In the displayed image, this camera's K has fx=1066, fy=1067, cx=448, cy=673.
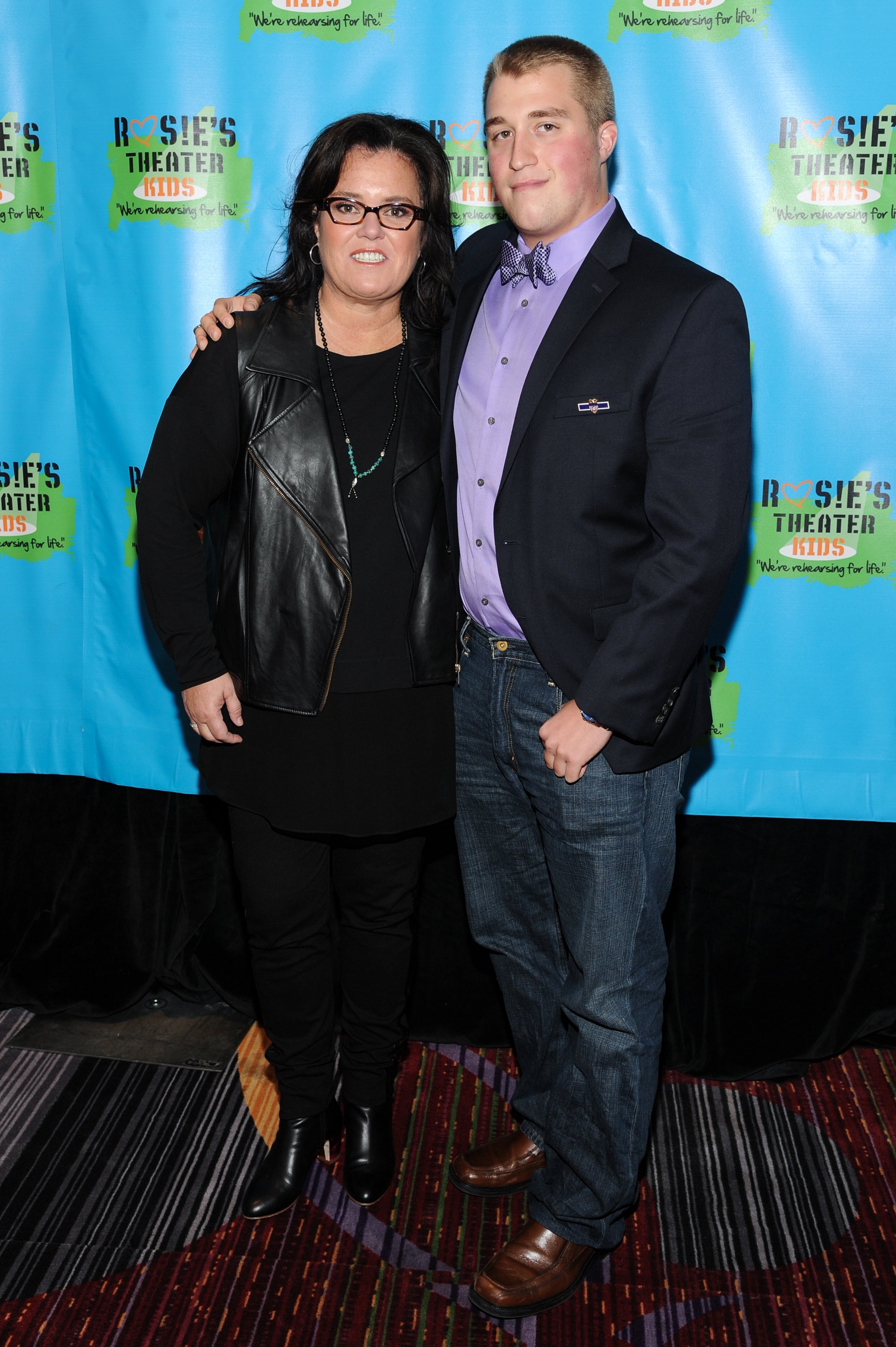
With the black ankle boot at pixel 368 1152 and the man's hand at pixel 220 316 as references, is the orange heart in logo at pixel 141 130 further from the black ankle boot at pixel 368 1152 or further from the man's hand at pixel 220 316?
the black ankle boot at pixel 368 1152

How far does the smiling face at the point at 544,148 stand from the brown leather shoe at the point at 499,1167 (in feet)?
5.67

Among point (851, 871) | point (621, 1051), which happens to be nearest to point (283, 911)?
point (621, 1051)

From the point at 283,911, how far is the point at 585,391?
1.07m

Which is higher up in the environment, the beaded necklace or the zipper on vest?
the beaded necklace

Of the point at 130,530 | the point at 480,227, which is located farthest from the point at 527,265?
the point at 130,530

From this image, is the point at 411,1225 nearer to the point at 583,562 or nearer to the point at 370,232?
the point at 583,562

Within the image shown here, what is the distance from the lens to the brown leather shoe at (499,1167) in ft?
6.96

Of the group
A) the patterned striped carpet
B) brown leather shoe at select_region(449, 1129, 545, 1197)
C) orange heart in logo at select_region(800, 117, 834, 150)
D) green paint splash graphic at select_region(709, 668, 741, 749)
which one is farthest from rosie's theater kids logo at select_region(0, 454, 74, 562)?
orange heart in logo at select_region(800, 117, 834, 150)

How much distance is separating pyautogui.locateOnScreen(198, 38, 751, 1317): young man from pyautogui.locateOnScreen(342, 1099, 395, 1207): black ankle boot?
298mm

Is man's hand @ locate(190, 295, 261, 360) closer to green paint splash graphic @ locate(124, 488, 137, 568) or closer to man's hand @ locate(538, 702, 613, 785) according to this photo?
green paint splash graphic @ locate(124, 488, 137, 568)

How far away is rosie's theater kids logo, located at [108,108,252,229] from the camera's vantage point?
228 cm

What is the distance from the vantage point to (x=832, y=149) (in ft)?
7.02

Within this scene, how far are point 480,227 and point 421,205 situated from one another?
60 centimetres

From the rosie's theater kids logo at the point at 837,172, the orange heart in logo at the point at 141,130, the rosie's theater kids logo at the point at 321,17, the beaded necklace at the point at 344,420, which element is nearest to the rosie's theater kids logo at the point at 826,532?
the rosie's theater kids logo at the point at 837,172
